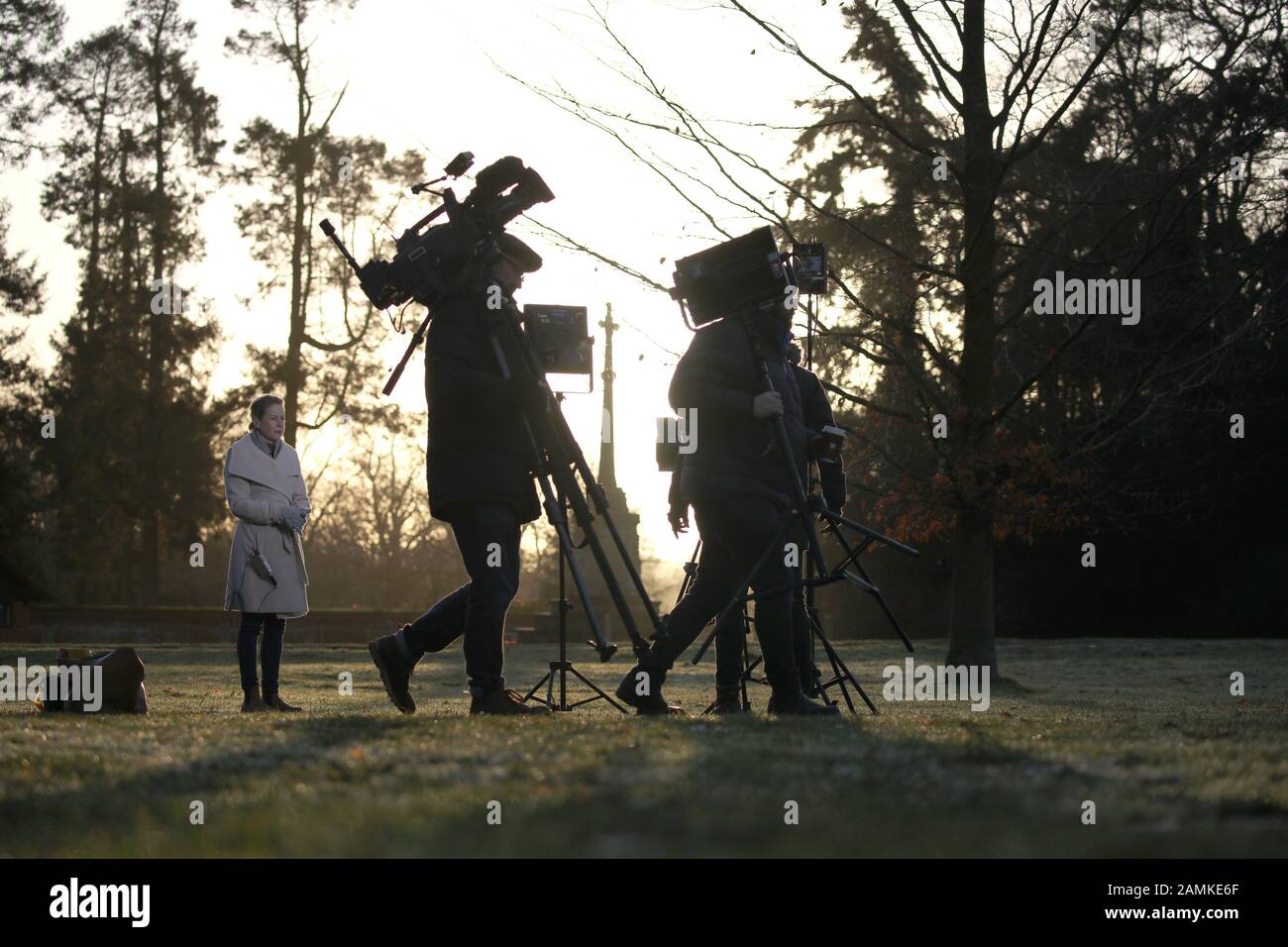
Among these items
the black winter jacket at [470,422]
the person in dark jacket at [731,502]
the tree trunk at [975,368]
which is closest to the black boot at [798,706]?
the person in dark jacket at [731,502]

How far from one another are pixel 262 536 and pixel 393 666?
2412 millimetres

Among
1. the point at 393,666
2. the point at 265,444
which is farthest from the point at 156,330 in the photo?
the point at 393,666

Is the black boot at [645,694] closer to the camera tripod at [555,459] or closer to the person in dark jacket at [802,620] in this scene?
the camera tripod at [555,459]

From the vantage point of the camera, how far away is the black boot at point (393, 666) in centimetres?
663

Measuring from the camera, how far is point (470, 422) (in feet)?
20.6

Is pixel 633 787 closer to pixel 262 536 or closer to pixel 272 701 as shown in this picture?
pixel 272 701

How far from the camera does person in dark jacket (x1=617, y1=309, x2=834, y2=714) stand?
6324 millimetres

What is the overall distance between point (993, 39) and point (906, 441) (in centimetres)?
888

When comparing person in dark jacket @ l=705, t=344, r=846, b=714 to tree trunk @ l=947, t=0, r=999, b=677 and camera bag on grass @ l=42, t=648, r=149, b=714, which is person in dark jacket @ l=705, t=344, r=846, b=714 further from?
tree trunk @ l=947, t=0, r=999, b=677

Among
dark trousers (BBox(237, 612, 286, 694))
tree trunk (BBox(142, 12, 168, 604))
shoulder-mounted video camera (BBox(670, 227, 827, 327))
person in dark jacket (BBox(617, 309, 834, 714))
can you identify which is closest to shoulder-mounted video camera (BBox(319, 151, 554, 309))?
shoulder-mounted video camera (BBox(670, 227, 827, 327))

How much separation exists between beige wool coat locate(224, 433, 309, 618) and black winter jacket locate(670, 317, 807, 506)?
298 cm

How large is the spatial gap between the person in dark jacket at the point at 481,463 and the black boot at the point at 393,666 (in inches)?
14.7
